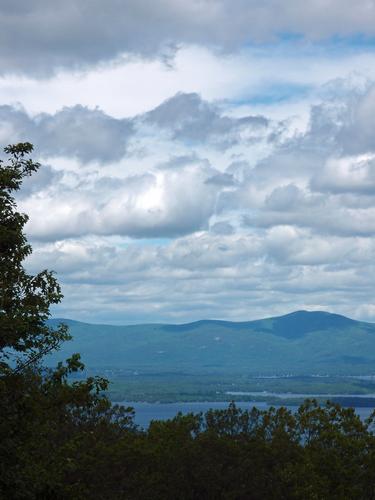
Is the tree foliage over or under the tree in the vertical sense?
under

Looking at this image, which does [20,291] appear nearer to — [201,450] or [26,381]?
[26,381]

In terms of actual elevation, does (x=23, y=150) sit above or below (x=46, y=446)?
above

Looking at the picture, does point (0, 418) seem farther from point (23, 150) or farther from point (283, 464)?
point (283, 464)

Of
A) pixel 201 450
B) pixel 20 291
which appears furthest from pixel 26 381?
pixel 201 450

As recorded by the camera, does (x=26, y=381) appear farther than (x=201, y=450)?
No

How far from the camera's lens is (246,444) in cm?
6550

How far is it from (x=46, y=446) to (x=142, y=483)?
105 ft

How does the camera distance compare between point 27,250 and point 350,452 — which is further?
point 350,452

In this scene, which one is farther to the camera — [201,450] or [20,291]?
[201,450]

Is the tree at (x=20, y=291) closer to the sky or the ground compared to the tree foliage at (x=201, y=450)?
closer to the sky

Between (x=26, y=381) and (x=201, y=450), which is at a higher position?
(x=26, y=381)

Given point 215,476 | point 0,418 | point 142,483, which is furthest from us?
point 215,476

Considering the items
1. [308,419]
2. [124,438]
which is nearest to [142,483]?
[124,438]

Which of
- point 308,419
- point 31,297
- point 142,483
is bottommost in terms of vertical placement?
point 142,483
